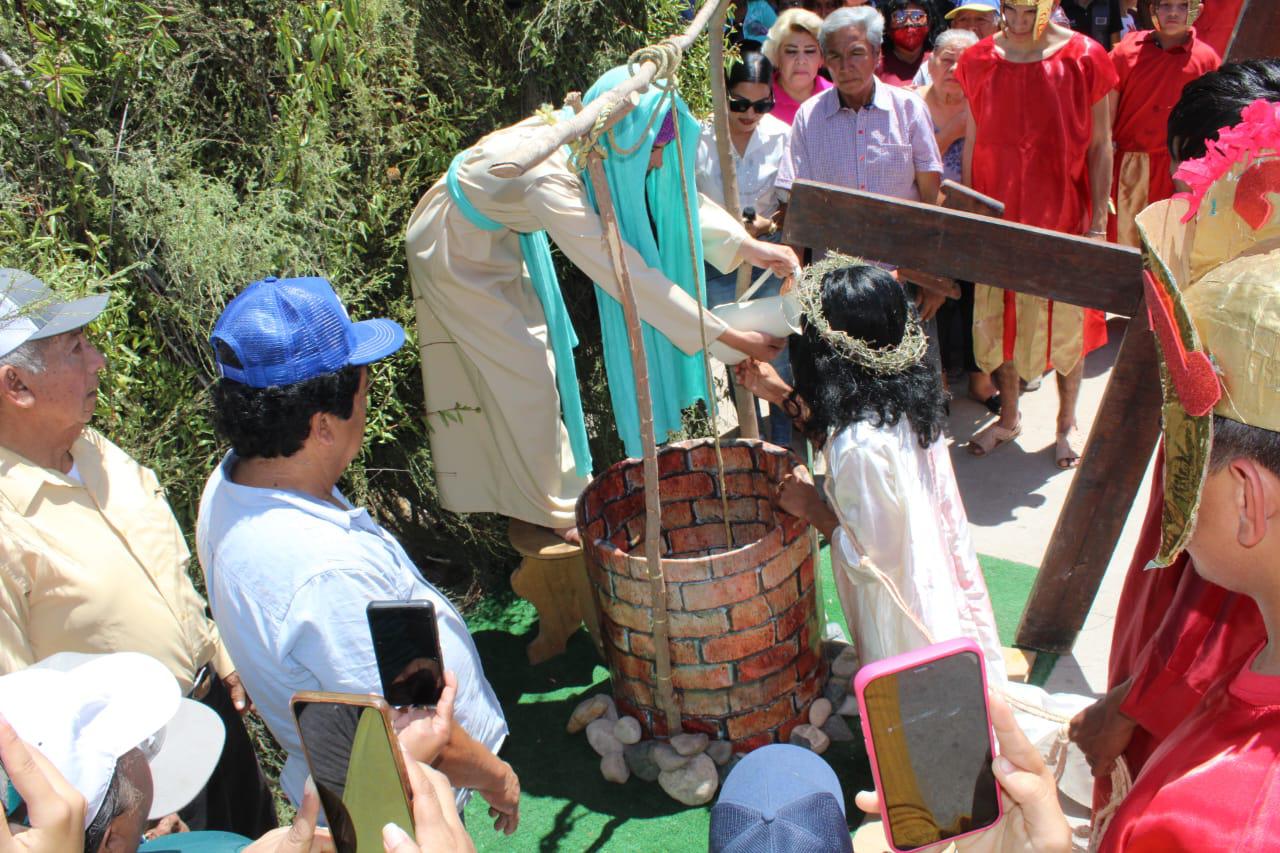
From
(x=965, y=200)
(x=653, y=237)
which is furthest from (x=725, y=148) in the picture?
(x=965, y=200)

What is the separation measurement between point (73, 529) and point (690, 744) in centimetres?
173

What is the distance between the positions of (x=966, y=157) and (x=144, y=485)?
12.6ft

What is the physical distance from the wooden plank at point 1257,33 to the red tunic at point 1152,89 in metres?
2.28

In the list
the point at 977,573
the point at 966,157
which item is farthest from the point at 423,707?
the point at 966,157

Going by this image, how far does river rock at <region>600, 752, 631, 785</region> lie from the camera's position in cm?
304

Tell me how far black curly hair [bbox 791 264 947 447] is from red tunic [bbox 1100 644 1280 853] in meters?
1.29

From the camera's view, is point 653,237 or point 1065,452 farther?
point 1065,452

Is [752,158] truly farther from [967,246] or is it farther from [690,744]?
[690,744]

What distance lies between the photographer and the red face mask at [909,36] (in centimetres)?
589

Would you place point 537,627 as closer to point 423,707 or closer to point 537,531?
point 537,531

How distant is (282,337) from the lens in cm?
192

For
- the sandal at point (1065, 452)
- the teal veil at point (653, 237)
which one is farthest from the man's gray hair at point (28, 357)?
the sandal at point (1065, 452)

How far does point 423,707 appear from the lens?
1.72 metres

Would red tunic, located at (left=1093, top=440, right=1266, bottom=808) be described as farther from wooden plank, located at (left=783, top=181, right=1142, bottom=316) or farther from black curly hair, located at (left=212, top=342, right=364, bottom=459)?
black curly hair, located at (left=212, top=342, right=364, bottom=459)
